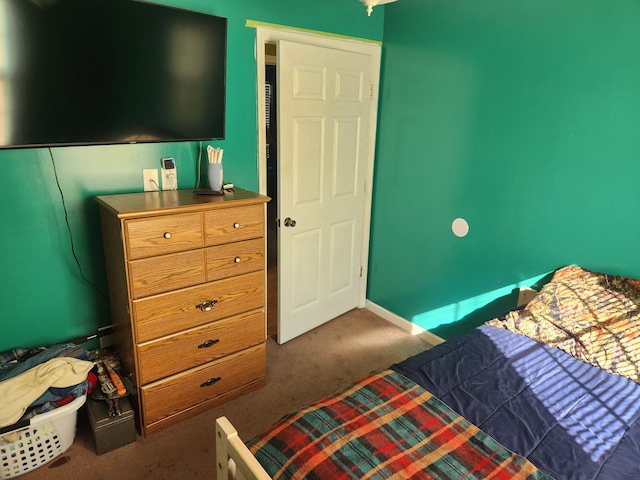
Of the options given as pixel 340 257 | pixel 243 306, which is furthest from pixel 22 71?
pixel 340 257

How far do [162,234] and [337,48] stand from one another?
1674mm

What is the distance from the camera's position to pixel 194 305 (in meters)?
2.05

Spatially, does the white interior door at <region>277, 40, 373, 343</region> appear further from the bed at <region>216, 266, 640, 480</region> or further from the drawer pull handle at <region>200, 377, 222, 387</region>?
the bed at <region>216, 266, 640, 480</region>

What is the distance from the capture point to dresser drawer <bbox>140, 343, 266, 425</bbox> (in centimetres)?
204

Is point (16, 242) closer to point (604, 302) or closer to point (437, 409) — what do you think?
point (437, 409)

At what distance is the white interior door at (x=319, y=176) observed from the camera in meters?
2.56

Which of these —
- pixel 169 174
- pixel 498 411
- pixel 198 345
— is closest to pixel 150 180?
pixel 169 174

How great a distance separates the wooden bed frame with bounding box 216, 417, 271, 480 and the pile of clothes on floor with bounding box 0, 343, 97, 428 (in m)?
0.95

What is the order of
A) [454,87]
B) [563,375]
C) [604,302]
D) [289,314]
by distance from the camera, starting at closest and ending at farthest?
[563,375], [604,302], [454,87], [289,314]

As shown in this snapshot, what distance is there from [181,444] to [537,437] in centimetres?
155

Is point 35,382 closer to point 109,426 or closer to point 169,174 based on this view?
point 109,426

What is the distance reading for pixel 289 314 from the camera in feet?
9.57

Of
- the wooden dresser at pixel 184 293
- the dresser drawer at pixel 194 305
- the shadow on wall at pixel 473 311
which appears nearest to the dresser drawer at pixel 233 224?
the wooden dresser at pixel 184 293

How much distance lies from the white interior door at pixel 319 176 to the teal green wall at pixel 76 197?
22 cm
